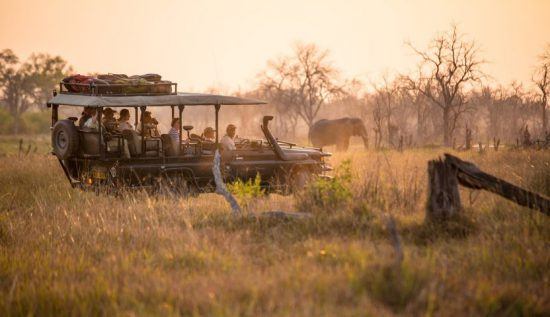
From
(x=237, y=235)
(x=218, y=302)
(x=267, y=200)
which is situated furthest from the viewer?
(x=267, y=200)

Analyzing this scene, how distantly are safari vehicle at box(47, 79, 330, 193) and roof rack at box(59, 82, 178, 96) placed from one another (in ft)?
0.08

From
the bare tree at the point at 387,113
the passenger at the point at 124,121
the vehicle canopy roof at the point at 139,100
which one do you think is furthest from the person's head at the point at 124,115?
the bare tree at the point at 387,113

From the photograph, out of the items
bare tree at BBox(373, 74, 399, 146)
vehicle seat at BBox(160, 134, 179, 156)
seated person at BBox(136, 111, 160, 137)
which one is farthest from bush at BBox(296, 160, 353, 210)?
bare tree at BBox(373, 74, 399, 146)

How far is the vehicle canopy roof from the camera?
1114 centimetres

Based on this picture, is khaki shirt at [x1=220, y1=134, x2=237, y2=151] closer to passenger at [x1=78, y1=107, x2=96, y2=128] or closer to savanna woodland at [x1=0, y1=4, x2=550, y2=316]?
savanna woodland at [x1=0, y1=4, x2=550, y2=316]

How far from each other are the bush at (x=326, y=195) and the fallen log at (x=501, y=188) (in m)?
1.58

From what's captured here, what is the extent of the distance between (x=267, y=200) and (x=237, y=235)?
8.16 feet

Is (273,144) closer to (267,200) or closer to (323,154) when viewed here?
(323,154)

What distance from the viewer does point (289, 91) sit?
49.9 m

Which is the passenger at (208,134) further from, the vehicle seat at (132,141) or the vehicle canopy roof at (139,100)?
the vehicle seat at (132,141)

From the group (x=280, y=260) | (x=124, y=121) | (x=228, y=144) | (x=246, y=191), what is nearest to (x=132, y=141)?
(x=124, y=121)

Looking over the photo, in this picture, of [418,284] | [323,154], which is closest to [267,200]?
[323,154]

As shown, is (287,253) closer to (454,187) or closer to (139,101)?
(454,187)

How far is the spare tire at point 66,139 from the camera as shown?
452 inches
